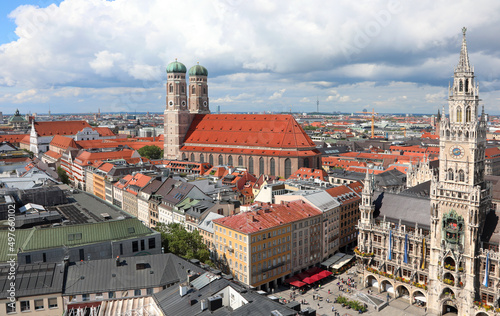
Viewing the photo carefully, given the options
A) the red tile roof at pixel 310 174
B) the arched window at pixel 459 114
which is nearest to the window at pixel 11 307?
the arched window at pixel 459 114

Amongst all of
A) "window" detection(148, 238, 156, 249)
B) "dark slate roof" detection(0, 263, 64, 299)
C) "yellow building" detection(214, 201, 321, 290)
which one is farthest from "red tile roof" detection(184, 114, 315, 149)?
"dark slate roof" detection(0, 263, 64, 299)

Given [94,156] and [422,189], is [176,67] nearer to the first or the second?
[94,156]

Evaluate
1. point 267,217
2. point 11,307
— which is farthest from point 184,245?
point 11,307

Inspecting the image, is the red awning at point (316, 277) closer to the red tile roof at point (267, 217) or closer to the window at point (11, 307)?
the red tile roof at point (267, 217)

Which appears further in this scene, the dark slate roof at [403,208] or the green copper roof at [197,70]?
the green copper roof at [197,70]

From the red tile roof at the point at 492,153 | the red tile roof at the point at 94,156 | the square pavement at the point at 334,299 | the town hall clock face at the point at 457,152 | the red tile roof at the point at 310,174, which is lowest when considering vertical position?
the square pavement at the point at 334,299
